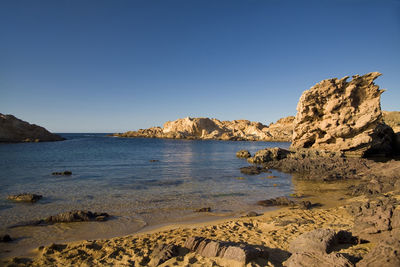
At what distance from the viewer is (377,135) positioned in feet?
77.0

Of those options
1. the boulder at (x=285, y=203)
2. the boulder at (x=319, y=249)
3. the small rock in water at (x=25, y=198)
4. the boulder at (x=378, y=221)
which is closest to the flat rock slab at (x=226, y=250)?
the boulder at (x=319, y=249)

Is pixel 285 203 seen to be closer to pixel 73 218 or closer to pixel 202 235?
pixel 202 235

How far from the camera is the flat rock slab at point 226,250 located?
451 cm

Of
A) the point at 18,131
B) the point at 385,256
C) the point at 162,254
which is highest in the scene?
the point at 18,131

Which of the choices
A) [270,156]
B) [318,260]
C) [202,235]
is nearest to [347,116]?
[270,156]

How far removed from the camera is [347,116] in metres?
22.3

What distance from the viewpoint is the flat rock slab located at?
4.51 metres

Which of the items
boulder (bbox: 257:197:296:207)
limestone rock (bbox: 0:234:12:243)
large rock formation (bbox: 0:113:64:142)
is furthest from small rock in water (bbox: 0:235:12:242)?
large rock formation (bbox: 0:113:64:142)

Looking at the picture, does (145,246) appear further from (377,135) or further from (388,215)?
(377,135)

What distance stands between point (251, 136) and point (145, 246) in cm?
10028

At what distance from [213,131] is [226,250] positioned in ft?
325

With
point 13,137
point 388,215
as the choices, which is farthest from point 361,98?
point 13,137

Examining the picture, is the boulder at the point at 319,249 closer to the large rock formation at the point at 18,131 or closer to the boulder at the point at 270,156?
the boulder at the point at 270,156

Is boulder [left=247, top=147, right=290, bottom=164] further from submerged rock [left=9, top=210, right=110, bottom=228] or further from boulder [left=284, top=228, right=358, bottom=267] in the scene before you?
boulder [left=284, top=228, right=358, bottom=267]
